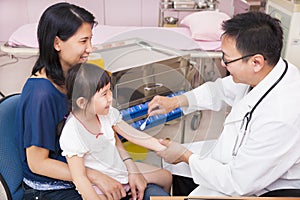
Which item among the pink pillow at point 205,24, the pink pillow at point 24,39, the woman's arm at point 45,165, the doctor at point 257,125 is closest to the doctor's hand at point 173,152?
the doctor at point 257,125

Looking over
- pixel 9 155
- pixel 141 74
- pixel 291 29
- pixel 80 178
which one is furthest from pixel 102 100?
pixel 291 29

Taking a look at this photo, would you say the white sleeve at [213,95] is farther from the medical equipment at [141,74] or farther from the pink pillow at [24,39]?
the pink pillow at [24,39]

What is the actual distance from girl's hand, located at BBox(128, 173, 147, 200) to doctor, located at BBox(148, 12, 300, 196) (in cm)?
14

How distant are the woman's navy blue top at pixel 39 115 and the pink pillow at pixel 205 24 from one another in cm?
171

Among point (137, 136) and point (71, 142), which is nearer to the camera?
point (71, 142)

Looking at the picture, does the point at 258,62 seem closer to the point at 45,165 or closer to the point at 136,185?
the point at 136,185

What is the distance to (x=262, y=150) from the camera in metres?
1.21

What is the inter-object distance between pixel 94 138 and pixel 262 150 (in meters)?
0.61

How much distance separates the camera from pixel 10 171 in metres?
1.29

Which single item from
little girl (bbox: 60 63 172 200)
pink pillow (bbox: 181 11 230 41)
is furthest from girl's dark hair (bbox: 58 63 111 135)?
pink pillow (bbox: 181 11 230 41)

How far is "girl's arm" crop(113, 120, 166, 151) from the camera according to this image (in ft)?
4.45

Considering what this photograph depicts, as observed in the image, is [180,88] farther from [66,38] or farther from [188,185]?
[66,38]

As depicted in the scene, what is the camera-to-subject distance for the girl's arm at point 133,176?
1389 mm

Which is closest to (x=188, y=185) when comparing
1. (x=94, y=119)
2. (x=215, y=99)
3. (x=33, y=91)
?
(x=215, y=99)
